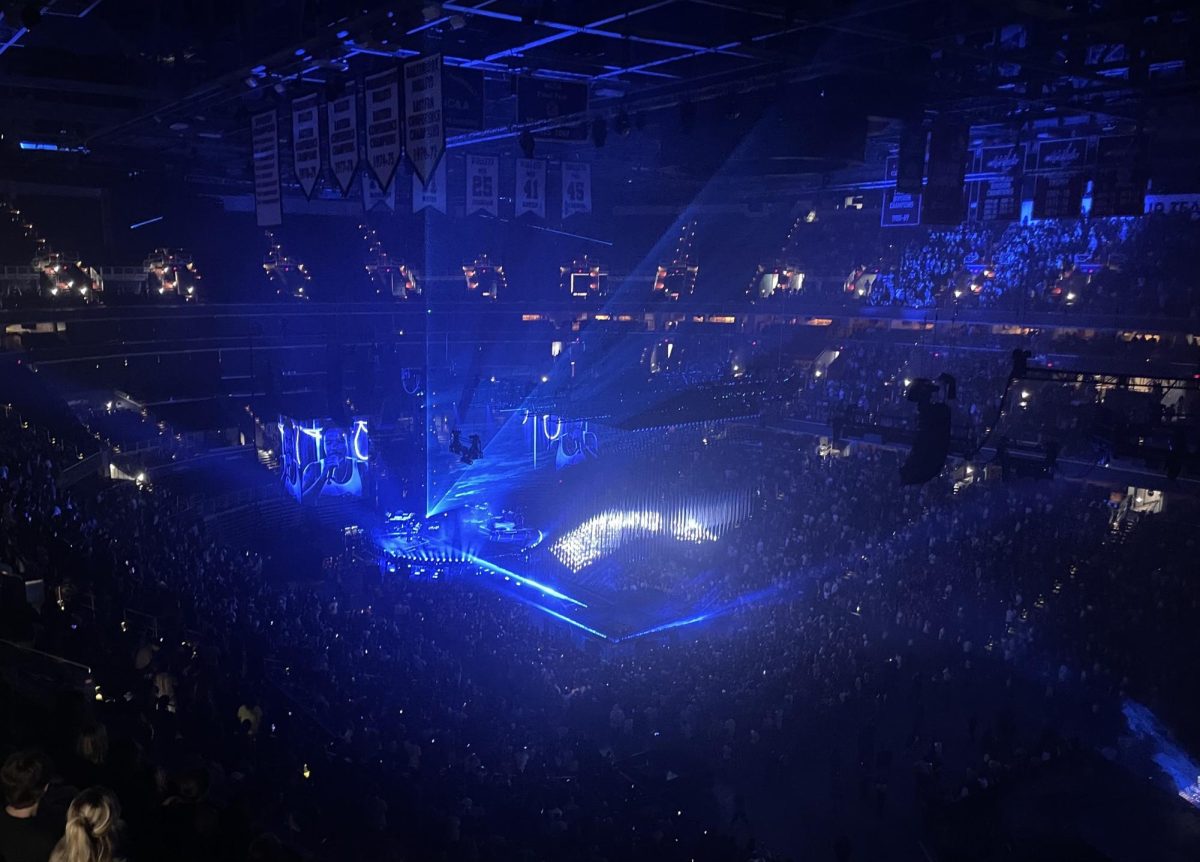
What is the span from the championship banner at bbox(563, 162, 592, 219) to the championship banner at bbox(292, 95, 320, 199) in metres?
4.63

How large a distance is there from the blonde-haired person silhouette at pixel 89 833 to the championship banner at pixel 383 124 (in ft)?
22.0

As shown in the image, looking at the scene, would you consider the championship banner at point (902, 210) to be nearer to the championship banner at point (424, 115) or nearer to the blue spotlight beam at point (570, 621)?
the championship banner at point (424, 115)

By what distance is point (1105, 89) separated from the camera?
10.6 meters

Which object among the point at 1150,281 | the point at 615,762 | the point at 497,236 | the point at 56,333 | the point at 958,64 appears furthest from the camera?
the point at 497,236

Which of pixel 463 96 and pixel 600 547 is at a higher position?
pixel 463 96

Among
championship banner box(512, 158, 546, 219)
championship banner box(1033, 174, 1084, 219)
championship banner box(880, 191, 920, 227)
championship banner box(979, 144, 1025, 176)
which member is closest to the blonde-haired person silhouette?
championship banner box(512, 158, 546, 219)

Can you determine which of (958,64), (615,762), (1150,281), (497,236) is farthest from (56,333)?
(1150,281)

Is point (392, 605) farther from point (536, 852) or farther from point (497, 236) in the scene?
point (497, 236)

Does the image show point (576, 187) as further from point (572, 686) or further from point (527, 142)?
point (572, 686)

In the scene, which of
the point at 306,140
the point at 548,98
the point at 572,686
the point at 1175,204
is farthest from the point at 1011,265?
the point at 306,140

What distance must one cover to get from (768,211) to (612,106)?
17165 millimetres

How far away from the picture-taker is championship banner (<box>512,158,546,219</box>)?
43.5 feet

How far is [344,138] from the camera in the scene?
9516mm

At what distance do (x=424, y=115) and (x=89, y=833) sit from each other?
22.5ft
